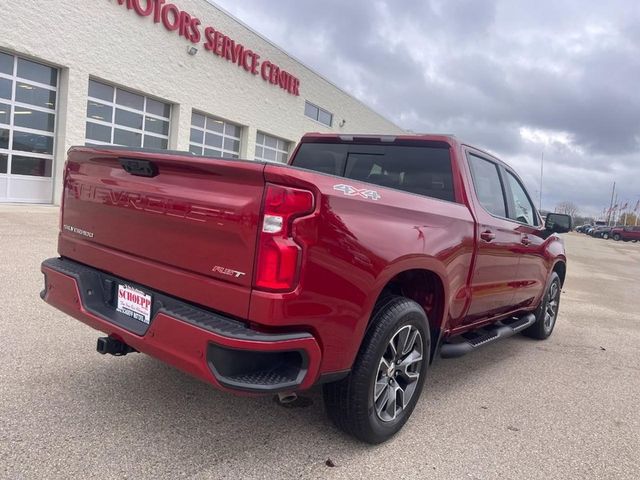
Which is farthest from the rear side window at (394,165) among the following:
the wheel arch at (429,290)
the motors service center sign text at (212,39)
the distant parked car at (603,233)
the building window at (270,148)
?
the distant parked car at (603,233)

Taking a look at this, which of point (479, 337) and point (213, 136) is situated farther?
point (213, 136)

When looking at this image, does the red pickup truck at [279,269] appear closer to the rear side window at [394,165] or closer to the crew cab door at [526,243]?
the rear side window at [394,165]

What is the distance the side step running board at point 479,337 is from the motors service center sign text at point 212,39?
13473 millimetres

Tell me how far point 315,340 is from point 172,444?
1.03 metres

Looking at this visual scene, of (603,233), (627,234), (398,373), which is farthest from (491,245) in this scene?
(603,233)

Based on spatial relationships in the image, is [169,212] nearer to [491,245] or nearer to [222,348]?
[222,348]

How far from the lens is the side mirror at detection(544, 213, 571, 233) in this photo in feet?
17.0

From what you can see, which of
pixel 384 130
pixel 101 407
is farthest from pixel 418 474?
pixel 384 130

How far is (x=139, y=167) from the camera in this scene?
262 centimetres

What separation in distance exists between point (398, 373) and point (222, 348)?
4.10ft

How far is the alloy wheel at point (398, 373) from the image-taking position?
2848mm

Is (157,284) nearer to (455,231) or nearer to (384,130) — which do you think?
(455,231)

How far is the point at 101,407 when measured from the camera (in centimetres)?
298

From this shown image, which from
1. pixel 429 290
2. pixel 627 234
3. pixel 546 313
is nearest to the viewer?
pixel 429 290
